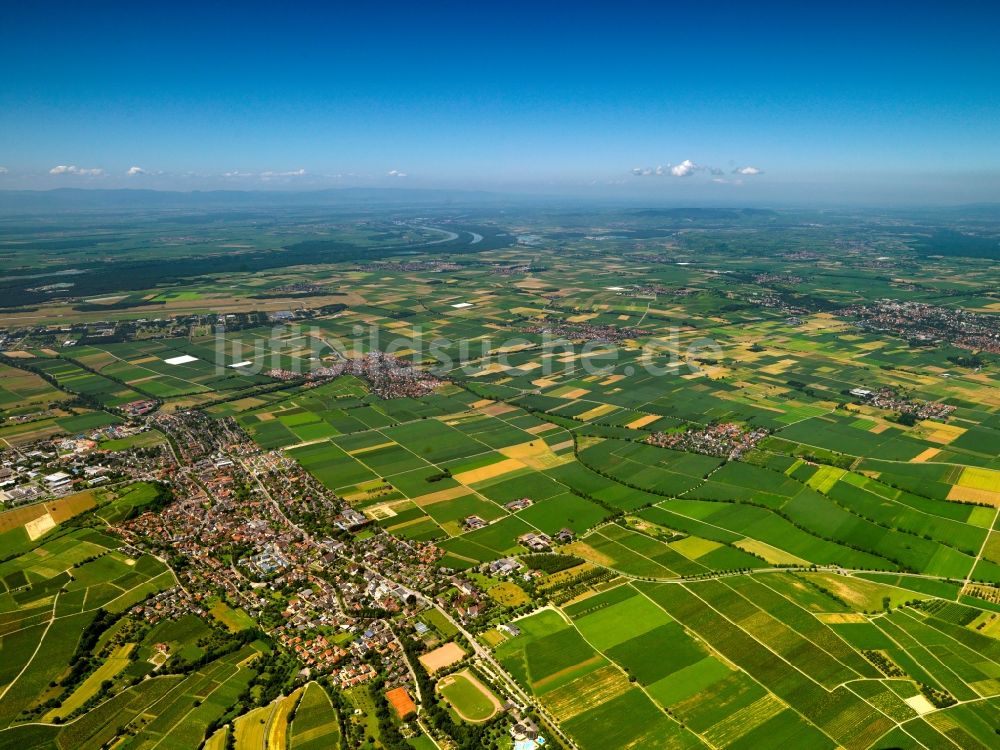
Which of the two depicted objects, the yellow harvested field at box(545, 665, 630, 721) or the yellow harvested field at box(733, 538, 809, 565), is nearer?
the yellow harvested field at box(545, 665, 630, 721)

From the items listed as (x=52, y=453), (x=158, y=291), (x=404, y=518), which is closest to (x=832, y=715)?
(x=404, y=518)

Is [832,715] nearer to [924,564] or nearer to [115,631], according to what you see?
[924,564]

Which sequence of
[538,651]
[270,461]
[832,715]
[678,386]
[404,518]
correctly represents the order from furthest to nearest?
[678,386], [270,461], [404,518], [538,651], [832,715]

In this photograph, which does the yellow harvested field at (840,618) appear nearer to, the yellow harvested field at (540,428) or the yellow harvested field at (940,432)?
the yellow harvested field at (940,432)

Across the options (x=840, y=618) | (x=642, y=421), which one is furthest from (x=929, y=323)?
(x=840, y=618)

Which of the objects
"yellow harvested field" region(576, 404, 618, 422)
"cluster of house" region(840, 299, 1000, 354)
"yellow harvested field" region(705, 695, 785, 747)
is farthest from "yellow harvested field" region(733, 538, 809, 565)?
"cluster of house" region(840, 299, 1000, 354)

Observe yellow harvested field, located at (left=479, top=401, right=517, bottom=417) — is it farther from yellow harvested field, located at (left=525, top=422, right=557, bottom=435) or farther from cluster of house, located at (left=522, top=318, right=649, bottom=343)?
cluster of house, located at (left=522, top=318, right=649, bottom=343)

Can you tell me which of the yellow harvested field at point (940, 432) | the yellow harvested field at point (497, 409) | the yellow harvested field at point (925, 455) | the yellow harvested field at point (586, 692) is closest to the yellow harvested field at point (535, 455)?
the yellow harvested field at point (497, 409)

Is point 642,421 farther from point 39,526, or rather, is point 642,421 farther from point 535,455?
point 39,526
